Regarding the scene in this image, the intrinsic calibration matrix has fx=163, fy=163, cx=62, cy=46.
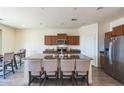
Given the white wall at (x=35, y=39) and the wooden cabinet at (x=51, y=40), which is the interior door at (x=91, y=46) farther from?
the wooden cabinet at (x=51, y=40)

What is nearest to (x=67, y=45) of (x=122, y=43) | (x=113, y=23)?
(x=113, y=23)

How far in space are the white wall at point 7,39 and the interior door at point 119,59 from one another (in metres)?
6.35

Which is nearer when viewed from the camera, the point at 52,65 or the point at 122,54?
the point at 52,65

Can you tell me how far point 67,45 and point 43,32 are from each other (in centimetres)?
199

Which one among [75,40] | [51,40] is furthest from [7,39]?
[75,40]

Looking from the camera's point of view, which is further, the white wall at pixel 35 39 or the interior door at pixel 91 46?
the white wall at pixel 35 39

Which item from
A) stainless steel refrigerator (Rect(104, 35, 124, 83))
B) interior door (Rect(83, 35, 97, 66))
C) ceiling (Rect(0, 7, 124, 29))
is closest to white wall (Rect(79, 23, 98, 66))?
interior door (Rect(83, 35, 97, 66))

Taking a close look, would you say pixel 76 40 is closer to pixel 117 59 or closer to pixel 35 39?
pixel 35 39

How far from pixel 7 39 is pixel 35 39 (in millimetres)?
2215

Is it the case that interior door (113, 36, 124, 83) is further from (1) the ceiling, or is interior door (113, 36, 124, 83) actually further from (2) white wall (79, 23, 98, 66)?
(2) white wall (79, 23, 98, 66)

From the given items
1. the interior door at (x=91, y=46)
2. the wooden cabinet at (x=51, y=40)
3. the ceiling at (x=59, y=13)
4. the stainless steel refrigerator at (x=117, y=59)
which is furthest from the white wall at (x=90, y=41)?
the stainless steel refrigerator at (x=117, y=59)

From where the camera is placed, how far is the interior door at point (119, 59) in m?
5.55
